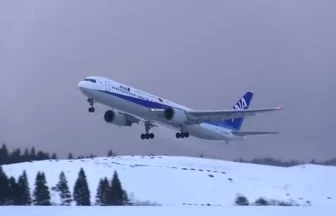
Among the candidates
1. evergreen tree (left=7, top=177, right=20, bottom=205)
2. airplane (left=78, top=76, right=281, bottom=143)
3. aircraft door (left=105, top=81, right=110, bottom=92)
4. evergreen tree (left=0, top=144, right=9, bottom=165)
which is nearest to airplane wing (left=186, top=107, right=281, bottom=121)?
airplane (left=78, top=76, right=281, bottom=143)

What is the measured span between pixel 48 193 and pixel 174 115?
43.4 ft

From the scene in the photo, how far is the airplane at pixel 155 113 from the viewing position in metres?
57.3

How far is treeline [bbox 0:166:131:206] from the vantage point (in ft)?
204

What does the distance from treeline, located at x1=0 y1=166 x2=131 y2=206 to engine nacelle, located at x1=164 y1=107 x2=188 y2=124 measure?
9.31 m

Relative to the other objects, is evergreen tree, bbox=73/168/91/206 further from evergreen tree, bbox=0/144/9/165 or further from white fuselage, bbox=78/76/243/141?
evergreen tree, bbox=0/144/9/165

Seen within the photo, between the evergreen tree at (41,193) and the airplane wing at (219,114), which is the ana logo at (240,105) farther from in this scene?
the evergreen tree at (41,193)

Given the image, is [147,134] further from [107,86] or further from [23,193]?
[23,193]

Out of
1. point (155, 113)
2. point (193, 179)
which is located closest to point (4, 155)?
point (193, 179)

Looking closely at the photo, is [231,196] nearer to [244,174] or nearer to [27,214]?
[244,174]

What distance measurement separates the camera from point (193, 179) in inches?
3551

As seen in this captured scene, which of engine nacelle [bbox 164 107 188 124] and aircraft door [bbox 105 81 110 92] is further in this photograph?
engine nacelle [bbox 164 107 188 124]

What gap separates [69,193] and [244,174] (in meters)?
31.4

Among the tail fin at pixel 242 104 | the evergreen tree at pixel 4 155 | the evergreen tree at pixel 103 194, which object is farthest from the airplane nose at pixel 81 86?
the evergreen tree at pixel 4 155

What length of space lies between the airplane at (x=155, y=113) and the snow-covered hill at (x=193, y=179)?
8094 mm
